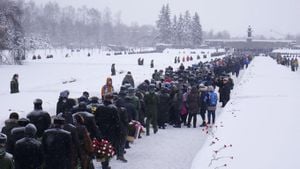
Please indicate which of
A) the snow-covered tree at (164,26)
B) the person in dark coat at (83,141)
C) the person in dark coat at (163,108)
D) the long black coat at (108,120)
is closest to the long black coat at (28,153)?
the person in dark coat at (83,141)

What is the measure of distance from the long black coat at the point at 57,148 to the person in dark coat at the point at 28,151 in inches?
10.6

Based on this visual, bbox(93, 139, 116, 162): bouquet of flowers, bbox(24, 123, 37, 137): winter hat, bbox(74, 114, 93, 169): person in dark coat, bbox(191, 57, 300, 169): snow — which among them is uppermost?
bbox(24, 123, 37, 137): winter hat

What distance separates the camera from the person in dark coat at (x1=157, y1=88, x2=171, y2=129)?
54.5ft

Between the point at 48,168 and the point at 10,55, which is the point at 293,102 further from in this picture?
the point at 10,55

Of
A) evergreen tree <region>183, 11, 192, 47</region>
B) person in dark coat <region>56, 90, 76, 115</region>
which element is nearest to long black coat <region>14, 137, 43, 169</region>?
person in dark coat <region>56, 90, 76, 115</region>

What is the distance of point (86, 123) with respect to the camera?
32.5 feet

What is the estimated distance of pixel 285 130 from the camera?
41.6 feet

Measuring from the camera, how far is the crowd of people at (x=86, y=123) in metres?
7.90

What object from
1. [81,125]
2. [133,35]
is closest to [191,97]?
Answer: [81,125]

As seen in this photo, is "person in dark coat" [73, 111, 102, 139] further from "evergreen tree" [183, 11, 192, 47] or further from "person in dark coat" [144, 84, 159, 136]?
"evergreen tree" [183, 11, 192, 47]

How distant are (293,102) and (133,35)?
154 metres

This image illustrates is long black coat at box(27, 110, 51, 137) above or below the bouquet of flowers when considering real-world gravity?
above

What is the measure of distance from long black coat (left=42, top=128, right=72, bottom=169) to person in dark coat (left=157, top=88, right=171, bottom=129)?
8463 mm

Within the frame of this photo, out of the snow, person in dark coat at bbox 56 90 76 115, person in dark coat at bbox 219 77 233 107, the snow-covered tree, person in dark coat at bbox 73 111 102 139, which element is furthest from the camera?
Answer: the snow-covered tree
